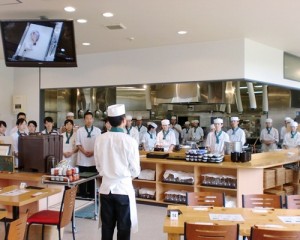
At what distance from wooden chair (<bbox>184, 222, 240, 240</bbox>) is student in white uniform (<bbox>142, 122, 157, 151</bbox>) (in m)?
6.25

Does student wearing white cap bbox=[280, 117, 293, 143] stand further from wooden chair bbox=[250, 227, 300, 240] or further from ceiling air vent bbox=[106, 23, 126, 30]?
wooden chair bbox=[250, 227, 300, 240]

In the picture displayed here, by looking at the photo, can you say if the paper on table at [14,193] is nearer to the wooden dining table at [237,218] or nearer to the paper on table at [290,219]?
the wooden dining table at [237,218]

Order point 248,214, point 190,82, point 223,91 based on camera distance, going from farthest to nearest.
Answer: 1. point 223,91
2. point 190,82
3. point 248,214

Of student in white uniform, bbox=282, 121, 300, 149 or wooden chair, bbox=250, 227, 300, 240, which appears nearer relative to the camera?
wooden chair, bbox=250, 227, 300, 240

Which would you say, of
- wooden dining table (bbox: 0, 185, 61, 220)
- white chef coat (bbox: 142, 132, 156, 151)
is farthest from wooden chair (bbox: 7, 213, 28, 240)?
white chef coat (bbox: 142, 132, 156, 151)

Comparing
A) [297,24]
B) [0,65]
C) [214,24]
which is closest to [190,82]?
[214,24]

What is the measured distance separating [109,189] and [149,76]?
4.82m

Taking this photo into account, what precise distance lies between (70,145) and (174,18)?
3063mm

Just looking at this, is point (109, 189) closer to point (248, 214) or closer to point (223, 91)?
point (248, 214)

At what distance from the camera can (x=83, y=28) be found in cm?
619

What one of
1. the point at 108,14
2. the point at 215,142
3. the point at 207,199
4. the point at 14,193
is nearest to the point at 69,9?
the point at 108,14

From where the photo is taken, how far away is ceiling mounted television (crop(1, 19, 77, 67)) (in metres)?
4.66

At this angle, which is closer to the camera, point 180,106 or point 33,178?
point 33,178

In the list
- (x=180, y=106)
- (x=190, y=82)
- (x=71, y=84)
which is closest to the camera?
(x=190, y=82)
